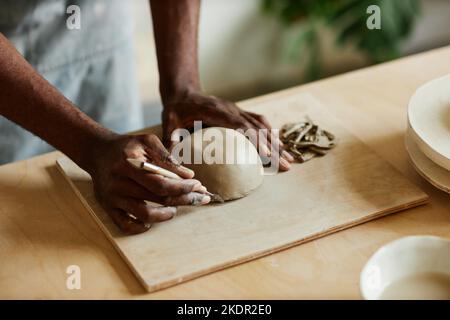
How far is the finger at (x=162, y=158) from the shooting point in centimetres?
94

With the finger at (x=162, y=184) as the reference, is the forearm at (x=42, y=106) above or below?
above

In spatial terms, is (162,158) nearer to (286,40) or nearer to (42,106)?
(42,106)

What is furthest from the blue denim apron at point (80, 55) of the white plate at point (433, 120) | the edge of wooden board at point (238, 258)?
the white plate at point (433, 120)

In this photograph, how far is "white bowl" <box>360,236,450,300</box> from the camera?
2.51 ft

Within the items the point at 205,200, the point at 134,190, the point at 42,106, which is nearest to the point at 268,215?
the point at 205,200

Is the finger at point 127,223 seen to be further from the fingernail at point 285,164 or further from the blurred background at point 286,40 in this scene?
the blurred background at point 286,40

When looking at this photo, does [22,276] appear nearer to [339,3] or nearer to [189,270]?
[189,270]

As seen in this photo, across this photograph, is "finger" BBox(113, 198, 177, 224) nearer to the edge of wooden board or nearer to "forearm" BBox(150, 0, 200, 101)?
the edge of wooden board

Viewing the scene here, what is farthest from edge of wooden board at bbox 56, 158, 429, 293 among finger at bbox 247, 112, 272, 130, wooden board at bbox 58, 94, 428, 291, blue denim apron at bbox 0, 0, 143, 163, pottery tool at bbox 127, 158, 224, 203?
blue denim apron at bbox 0, 0, 143, 163

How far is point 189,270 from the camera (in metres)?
0.86

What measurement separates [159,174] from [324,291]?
273 mm

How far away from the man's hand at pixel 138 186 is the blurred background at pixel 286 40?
59.9 inches

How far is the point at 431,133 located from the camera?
969mm
